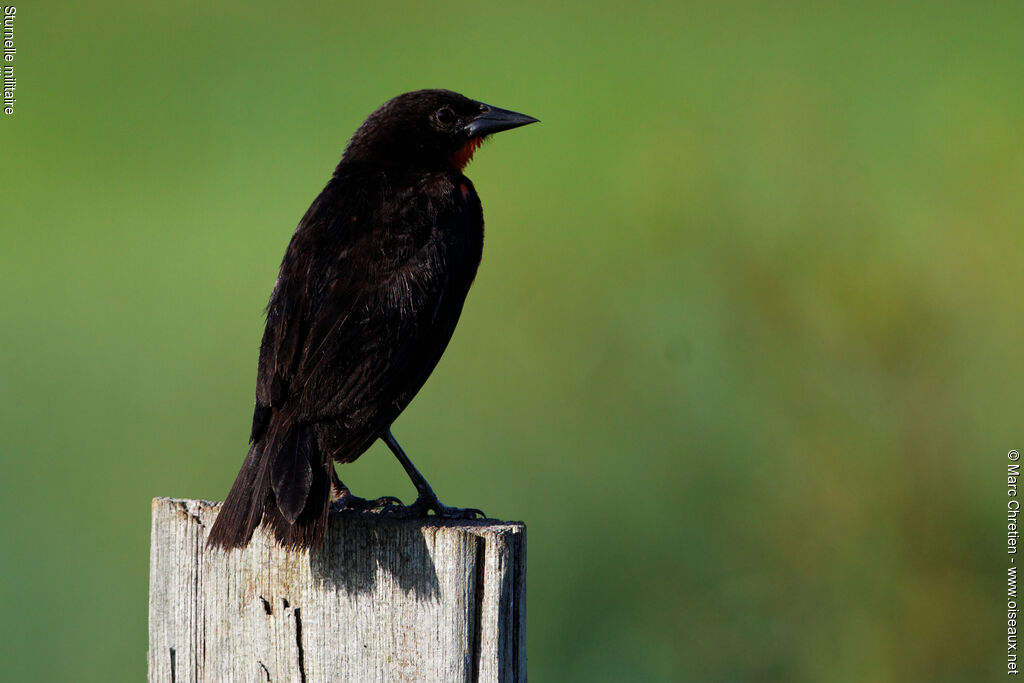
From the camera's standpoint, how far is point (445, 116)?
12.6 feet

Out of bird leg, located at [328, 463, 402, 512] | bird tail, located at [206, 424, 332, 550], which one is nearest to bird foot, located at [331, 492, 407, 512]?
bird leg, located at [328, 463, 402, 512]

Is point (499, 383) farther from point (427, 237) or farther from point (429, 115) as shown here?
point (427, 237)

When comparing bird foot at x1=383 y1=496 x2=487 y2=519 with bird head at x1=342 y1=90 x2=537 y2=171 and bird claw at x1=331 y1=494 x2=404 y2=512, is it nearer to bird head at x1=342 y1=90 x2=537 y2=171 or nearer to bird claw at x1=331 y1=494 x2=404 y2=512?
bird claw at x1=331 y1=494 x2=404 y2=512

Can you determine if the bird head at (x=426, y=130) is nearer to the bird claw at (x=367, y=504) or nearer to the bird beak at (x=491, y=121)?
the bird beak at (x=491, y=121)

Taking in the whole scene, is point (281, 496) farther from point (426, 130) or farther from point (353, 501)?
point (426, 130)

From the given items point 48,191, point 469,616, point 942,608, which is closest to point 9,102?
point 48,191

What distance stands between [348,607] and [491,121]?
6.35 ft

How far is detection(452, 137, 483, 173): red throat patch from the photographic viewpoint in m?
3.88

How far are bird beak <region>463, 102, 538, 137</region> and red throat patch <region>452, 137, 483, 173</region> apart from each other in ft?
0.12

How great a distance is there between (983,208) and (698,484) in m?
2.63

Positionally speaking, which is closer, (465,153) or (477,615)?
(477,615)

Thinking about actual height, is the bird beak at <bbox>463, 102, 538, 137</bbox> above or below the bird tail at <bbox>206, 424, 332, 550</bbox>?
above

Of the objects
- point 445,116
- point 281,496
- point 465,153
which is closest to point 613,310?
point 465,153

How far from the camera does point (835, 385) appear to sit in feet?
19.6
